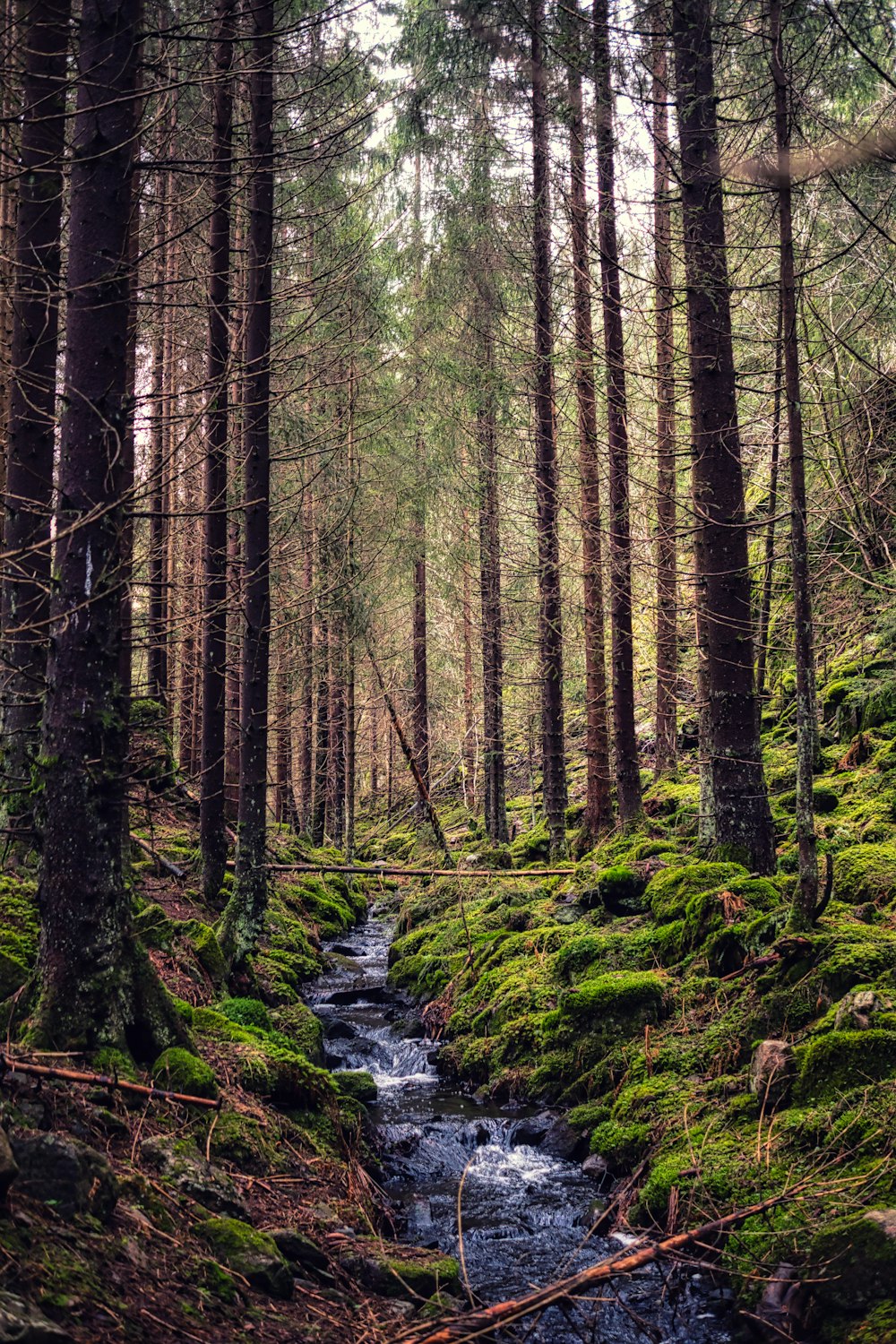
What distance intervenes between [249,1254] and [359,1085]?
3861mm

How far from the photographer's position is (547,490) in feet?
45.0

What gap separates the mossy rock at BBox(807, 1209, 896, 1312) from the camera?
376cm

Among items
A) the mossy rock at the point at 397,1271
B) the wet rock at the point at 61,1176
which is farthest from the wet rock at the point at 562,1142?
the wet rock at the point at 61,1176

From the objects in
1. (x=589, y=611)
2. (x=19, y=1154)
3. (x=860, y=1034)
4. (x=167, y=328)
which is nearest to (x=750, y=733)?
(x=860, y=1034)

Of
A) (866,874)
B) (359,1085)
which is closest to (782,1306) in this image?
Result: (866,874)

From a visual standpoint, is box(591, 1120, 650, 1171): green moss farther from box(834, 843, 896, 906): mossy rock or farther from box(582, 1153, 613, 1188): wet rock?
box(834, 843, 896, 906): mossy rock

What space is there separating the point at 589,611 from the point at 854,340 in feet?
16.7

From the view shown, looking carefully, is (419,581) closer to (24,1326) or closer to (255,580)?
(255,580)

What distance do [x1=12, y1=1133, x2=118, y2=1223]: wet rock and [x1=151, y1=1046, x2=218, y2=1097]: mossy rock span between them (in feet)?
4.32

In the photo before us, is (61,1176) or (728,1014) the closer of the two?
(61,1176)

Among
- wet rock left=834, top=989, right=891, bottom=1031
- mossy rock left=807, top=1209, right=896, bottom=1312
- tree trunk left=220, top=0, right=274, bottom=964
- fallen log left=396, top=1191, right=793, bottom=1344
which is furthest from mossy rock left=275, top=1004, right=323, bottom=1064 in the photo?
mossy rock left=807, top=1209, right=896, bottom=1312

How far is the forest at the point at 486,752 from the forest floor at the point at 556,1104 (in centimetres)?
3

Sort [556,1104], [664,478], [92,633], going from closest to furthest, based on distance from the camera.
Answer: [92,633], [556,1104], [664,478]

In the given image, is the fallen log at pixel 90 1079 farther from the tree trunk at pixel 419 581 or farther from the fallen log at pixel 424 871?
the tree trunk at pixel 419 581
